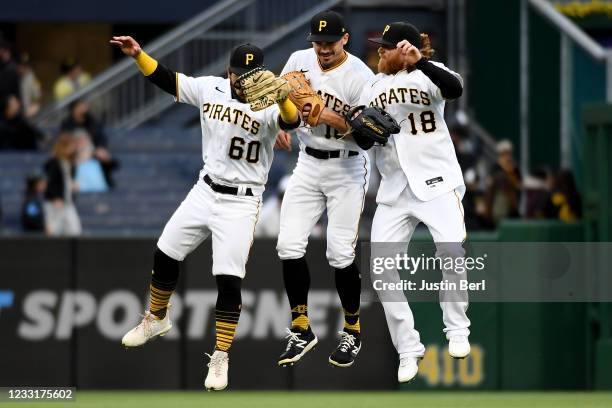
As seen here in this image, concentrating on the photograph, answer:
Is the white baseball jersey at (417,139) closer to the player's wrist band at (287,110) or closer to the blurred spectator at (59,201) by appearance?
the player's wrist band at (287,110)

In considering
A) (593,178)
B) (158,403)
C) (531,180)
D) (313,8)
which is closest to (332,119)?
(158,403)

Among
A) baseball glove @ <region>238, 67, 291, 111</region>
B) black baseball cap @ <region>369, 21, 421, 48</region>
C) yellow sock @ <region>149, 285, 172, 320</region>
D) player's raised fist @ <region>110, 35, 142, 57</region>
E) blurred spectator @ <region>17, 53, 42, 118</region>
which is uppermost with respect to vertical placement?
blurred spectator @ <region>17, 53, 42, 118</region>

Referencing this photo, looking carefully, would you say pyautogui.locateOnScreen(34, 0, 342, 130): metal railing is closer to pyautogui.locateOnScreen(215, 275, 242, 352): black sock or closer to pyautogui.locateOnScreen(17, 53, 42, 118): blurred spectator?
pyautogui.locateOnScreen(17, 53, 42, 118): blurred spectator

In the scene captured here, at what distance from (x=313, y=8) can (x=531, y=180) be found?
4578 millimetres

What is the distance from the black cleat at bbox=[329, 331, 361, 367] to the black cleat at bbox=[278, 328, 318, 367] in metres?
0.22

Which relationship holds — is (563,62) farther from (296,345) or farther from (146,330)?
(146,330)

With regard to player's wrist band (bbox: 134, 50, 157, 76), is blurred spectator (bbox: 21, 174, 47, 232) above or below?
below

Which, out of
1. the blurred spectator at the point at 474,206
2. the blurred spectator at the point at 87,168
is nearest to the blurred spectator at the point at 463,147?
the blurred spectator at the point at 474,206

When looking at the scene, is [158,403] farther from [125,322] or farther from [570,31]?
[570,31]

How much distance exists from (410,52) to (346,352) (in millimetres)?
2447

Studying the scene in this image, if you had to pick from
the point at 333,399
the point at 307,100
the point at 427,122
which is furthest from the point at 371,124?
the point at 333,399

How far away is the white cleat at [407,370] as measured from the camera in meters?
13.0

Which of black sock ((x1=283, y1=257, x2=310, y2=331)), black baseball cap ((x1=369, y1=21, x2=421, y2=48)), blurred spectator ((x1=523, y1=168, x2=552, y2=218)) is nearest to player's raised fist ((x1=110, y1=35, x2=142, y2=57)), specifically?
black baseball cap ((x1=369, y1=21, x2=421, y2=48))

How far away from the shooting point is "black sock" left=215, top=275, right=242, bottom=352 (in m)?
13.3
